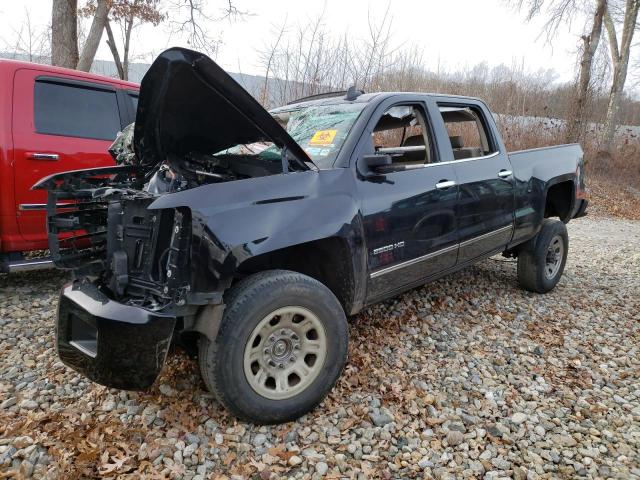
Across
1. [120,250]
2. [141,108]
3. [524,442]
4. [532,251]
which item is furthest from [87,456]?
[532,251]

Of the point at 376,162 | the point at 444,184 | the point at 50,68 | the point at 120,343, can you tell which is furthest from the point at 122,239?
the point at 50,68

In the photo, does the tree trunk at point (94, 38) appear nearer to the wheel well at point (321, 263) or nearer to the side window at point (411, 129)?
the side window at point (411, 129)

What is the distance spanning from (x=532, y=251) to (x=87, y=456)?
4.26 metres

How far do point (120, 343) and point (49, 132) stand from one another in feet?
10.1

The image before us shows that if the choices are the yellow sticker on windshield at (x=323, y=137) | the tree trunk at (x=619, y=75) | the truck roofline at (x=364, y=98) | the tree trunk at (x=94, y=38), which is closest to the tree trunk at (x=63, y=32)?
the tree trunk at (x=94, y=38)

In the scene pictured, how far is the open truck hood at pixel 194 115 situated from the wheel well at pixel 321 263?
19.7 inches

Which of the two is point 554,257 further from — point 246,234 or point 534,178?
point 246,234

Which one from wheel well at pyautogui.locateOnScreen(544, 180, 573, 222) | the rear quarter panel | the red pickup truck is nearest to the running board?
the red pickup truck

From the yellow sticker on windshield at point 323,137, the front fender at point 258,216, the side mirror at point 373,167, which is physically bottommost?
the front fender at point 258,216

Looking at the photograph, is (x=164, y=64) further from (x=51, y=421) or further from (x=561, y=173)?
(x=561, y=173)

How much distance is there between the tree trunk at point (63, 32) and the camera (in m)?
9.16

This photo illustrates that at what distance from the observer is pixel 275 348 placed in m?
2.37

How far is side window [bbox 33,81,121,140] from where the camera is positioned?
4113 millimetres

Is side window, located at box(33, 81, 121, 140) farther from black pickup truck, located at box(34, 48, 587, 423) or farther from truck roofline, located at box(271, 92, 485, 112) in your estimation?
truck roofline, located at box(271, 92, 485, 112)
